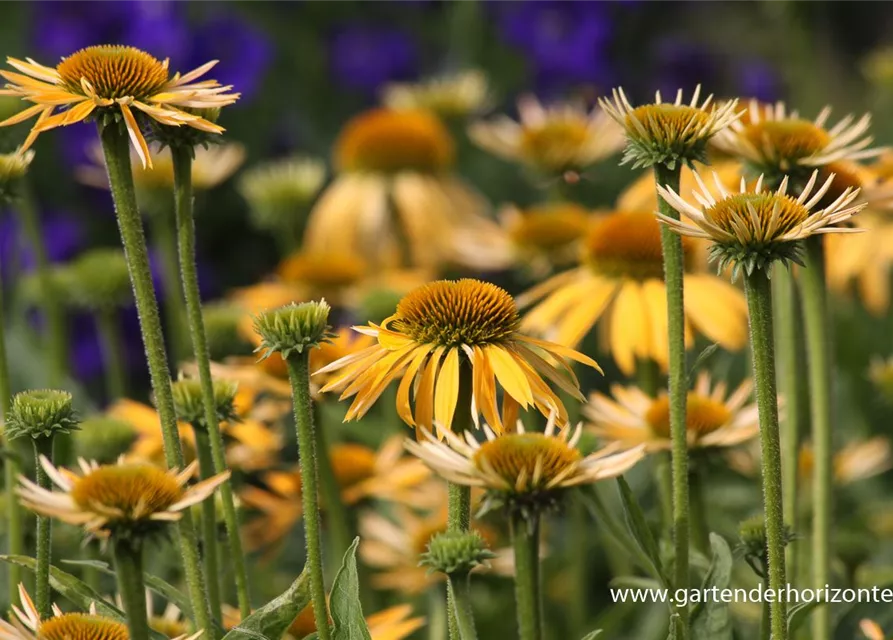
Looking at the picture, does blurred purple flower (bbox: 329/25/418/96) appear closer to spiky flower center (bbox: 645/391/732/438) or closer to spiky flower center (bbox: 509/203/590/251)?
spiky flower center (bbox: 509/203/590/251)

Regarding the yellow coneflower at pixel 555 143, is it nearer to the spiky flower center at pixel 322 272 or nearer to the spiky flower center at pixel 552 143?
the spiky flower center at pixel 552 143

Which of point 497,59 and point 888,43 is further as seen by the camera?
point 888,43

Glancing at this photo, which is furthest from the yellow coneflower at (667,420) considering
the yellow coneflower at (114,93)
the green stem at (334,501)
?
the yellow coneflower at (114,93)

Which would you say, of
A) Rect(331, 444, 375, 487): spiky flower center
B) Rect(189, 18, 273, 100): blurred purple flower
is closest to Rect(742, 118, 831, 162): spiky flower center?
Rect(331, 444, 375, 487): spiky flower center

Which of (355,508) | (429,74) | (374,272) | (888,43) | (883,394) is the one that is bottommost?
(355,508)

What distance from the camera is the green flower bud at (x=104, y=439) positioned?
46.5 inches

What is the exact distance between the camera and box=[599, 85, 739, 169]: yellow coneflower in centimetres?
83

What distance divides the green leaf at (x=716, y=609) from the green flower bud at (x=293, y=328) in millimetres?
303

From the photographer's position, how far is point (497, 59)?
153 inches

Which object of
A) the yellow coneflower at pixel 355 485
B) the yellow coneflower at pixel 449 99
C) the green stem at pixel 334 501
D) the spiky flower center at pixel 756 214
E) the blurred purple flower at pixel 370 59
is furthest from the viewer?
the blurred purple flower at pixel 370 59

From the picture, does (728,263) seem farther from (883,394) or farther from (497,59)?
(497,59)

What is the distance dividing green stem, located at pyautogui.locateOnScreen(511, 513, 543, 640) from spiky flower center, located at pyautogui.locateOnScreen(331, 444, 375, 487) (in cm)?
76

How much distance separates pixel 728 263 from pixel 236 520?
1.20 feet

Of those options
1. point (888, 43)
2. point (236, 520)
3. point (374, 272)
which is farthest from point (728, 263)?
point (888, 43)
